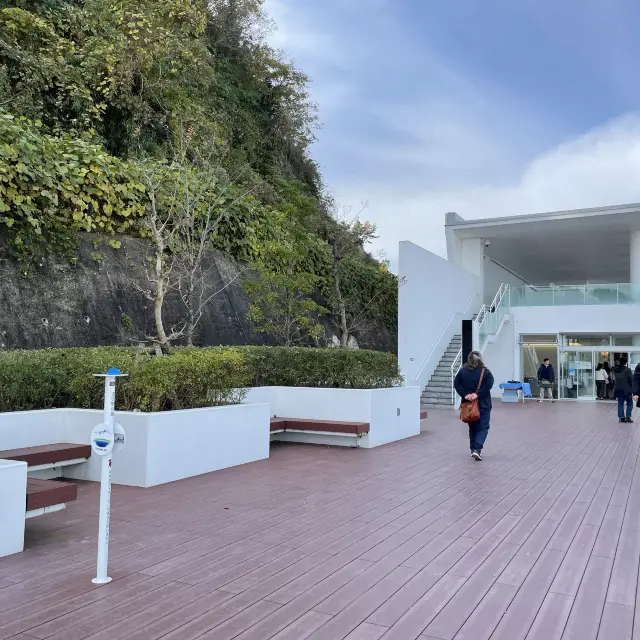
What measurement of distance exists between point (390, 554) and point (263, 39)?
73.9 feet

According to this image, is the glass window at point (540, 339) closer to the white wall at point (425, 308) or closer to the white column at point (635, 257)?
the white wall at point (425, 308)

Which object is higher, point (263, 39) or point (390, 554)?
point (263, 39)

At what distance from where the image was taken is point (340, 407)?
380 inches

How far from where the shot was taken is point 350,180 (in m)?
26.4

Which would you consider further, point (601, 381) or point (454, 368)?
point (601, 381)

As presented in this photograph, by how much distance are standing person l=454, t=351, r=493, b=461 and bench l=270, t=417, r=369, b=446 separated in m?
1.56

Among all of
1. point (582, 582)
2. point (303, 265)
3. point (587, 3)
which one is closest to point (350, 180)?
point (303, 265)

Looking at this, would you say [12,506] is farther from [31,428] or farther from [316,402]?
[316,402]

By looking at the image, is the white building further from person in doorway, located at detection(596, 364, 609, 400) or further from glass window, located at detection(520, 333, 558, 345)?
person in doorway, located at detection(596, 364, 609, 400)

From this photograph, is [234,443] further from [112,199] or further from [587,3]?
[587,3]

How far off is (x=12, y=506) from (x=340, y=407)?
5969 millimetres

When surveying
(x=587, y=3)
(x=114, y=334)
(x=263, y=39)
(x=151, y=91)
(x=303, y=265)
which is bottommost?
(x=114, y=334)

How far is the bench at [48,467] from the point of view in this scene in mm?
4430

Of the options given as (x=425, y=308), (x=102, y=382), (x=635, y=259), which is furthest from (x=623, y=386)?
(x=102, y=382)
